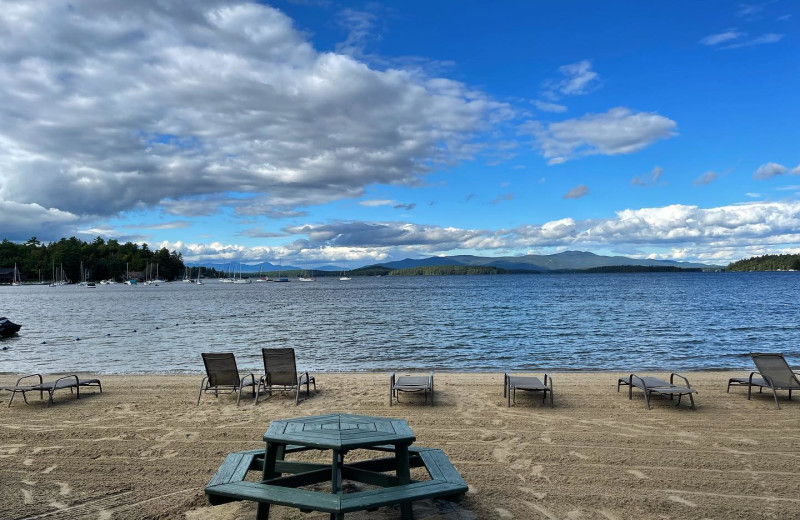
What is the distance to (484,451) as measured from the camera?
6.91 metres

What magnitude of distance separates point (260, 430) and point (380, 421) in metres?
3.58

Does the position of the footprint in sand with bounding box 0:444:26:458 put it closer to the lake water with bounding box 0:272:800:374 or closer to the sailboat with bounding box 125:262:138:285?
the lake water with bounding box 0:272:800:374

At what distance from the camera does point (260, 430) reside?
26.4 feet

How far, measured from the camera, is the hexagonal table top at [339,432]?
14.5ft

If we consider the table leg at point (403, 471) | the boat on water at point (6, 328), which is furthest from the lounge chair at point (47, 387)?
the boat on water at point (6, 328)

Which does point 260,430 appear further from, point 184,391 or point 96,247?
point 96,247

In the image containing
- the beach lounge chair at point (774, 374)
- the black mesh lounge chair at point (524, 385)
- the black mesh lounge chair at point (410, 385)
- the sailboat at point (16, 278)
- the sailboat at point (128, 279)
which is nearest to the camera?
the black mesh lounge chair at point (524, 385)

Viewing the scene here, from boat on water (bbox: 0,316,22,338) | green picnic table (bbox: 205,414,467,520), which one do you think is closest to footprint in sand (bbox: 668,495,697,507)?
green picnic table (bbox: 205,414,467,520)

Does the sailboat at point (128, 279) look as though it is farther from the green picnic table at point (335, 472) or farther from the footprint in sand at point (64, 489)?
the green picnic table at point (335, 472)

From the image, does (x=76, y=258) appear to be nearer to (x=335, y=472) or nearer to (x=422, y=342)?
(x=422, y=342)

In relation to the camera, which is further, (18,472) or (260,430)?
(260,430)

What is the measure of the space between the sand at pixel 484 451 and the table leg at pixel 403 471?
0.51 m

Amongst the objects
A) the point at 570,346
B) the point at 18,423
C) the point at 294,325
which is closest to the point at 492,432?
the point at 18,423

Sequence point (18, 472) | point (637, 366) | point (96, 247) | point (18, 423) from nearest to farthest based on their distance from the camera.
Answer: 1. point (18, 472)
2. point (18, 423)
3. point (637, 366)
4. point (96, 247)
